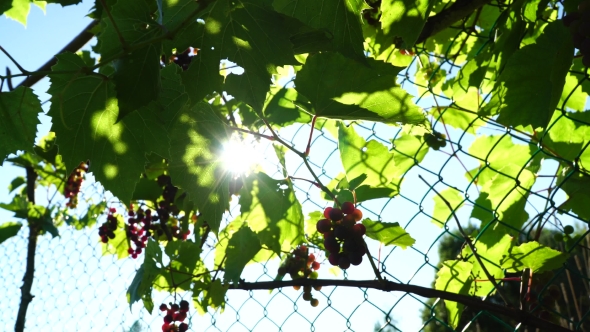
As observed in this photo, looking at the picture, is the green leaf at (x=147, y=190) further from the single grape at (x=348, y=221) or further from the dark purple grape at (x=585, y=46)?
the dark purple grape at (x=585, y=46)

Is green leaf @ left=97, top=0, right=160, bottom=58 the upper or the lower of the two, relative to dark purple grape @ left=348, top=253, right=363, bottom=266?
upper

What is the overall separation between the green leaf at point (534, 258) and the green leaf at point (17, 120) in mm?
1158

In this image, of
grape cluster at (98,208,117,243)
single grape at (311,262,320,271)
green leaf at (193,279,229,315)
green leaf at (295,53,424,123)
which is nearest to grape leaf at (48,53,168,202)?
green leaf at (295,53,424,123)

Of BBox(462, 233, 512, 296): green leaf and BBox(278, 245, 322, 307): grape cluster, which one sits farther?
BBox(278, 245, 322, 307): grape cluster

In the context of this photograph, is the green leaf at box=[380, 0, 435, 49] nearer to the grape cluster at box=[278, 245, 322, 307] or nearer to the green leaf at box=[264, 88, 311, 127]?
the green leaf at box=[264, 88, 311, 127]

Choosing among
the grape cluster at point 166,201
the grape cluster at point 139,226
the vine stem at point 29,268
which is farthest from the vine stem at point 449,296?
the vine stem at point 29,268

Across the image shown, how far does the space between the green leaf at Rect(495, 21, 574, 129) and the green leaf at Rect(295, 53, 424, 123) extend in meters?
0.22

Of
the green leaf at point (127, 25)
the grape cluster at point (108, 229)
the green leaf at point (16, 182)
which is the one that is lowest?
the green leaf at point (127, 25)

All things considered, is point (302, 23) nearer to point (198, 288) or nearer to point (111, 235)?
point (198, 288)

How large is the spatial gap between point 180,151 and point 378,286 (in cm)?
56

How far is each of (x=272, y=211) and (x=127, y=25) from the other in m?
0.60

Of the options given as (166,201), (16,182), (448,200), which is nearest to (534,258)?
(448,200)

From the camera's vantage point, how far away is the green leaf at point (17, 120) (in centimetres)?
112

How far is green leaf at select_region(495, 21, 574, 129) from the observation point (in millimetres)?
1047
